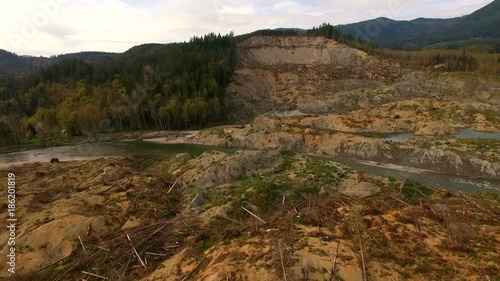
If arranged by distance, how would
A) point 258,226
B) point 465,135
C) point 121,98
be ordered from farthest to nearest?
point 121,98
point 465,135
point 258,226

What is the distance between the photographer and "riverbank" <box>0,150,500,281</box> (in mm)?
15203

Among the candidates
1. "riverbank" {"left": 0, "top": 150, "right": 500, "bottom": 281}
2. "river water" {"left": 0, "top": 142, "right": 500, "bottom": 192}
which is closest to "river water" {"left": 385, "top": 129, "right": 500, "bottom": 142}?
"river water" {"left": 0, "top": 142, "right": 500, "bottom": 192}

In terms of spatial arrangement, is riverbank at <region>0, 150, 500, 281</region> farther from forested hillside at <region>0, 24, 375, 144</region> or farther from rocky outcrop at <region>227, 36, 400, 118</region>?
rocky outcrop at <region>227, 36, 400, 118</region>

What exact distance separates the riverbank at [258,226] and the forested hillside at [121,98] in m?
53.1

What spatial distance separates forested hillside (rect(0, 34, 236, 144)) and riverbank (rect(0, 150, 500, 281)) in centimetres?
5315

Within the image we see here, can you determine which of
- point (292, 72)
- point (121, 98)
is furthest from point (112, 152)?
point (292, 72)

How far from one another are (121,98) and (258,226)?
78472 mm

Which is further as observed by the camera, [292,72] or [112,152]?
[292,72]

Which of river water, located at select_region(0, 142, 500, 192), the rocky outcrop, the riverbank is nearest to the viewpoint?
the riverbank

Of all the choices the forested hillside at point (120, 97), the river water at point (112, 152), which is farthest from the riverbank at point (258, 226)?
the forested hillside at point (120, 97)

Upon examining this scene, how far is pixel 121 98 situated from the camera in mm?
88250

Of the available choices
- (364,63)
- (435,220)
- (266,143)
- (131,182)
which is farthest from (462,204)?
(364,63)

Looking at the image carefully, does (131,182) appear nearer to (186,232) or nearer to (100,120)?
(186,232)

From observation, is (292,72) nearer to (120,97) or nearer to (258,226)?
(120,97)
